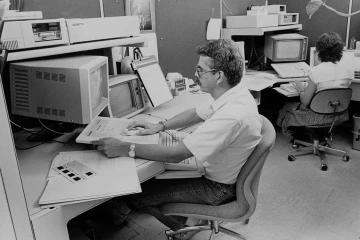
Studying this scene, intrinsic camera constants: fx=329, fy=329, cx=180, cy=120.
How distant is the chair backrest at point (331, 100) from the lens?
253 centimetres

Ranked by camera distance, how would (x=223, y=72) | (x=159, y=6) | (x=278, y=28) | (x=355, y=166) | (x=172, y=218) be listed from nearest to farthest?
(x=223, y=72) < (x=172, y=218) < (x=159, y=6) < (x=355, y=166) < (x=278, y=28)

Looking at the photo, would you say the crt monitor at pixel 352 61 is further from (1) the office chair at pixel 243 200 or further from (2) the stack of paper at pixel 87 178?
(2) the stack of paper at pixel 87 178

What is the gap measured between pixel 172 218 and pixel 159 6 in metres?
1.51

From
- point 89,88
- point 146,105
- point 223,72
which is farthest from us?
point 146,105

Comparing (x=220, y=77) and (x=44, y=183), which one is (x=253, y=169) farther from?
(x=44, y=183)

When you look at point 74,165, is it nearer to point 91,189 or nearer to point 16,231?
point 91,189

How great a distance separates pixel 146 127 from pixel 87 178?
516mm

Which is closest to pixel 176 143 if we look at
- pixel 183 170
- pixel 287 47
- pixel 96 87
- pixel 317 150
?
pixel 183 170

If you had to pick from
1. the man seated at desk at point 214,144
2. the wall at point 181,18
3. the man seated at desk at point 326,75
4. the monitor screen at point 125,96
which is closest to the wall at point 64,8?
the wall at point 181,18

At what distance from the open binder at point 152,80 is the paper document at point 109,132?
36cm

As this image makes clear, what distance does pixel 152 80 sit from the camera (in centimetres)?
193

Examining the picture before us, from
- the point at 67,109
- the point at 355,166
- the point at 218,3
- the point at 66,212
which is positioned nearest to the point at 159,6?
the point at 218,3

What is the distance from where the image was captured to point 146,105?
1.98 metres

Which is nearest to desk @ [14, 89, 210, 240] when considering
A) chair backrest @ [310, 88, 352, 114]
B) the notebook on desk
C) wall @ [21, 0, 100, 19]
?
wall @ [21, 0, 100, 19]
